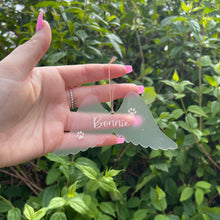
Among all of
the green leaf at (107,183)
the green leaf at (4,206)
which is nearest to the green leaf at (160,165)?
the green leaf at (107,183)

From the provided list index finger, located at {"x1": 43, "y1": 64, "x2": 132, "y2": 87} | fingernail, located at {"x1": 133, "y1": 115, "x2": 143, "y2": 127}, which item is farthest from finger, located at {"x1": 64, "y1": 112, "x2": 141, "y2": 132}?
index finger, located at {"x1": 43, "y1": 64, "x2": 132, "y2": 87}

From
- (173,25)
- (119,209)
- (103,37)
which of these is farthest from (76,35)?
(119,209)

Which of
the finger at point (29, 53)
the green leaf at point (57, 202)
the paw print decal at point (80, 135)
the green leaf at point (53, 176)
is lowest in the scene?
the green leaf at point (53, 176)

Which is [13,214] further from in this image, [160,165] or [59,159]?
[160,165]

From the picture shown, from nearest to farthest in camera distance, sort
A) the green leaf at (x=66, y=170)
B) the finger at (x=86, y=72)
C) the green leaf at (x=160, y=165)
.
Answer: the finger at (x=86, y=72)
the green leaf at (x=66, y=170)
the green leaf at (x=160, y=165)

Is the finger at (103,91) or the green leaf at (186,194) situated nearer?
the finger at (103,91)

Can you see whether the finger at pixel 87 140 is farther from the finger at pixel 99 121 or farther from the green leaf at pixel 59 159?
the green leaf at pixel 59 159

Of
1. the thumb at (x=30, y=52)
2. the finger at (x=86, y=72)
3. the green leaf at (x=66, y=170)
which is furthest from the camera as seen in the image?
the green leaf at (x=66, y=170)
